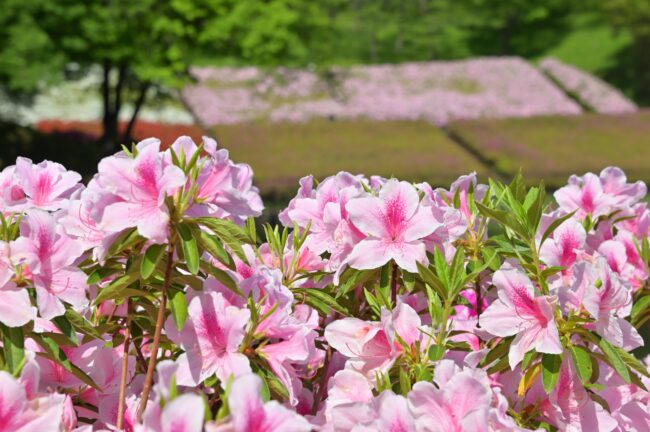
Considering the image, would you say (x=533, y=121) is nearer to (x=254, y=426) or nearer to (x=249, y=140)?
(x=249, y=140)

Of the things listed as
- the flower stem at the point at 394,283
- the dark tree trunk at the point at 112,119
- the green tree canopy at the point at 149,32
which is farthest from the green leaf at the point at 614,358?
the dark tree trunk at the point at 112,119

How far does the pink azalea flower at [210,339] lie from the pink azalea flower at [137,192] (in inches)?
4.3

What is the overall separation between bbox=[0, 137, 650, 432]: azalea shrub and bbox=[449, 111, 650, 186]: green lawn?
1444 centimetres

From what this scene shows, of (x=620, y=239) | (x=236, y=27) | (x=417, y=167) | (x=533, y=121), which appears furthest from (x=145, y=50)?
(x=620, y=239)

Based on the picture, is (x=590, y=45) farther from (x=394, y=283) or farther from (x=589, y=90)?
(x=394, y=283)

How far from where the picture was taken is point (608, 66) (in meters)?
36.3

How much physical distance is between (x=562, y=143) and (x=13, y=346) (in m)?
19.3

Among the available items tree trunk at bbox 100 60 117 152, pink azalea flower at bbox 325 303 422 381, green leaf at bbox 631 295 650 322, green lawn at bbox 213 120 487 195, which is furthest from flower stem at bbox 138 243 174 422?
tree trunk at bbox 100 60 117 152

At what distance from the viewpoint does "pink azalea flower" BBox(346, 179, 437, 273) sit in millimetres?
1330

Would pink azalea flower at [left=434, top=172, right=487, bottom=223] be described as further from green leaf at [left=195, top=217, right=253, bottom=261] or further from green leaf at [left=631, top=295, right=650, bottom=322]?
green leaf at [left=195, top=217, right=253, bottom=261]

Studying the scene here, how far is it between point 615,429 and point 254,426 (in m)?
0.74

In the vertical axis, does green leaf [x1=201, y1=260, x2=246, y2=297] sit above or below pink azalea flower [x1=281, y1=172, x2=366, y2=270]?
above

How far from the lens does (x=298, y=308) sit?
1.40 metres

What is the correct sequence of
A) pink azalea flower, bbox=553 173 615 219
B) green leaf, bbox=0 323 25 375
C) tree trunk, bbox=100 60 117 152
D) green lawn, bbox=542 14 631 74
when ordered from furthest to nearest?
1. green lawn, bbox=542 14 631 74
2. tree trunk, bbox=100 60 117 152
3. pink azalea flower, bbox=553 173 615 219
4. green leaf, bbox=0 323 25 375
